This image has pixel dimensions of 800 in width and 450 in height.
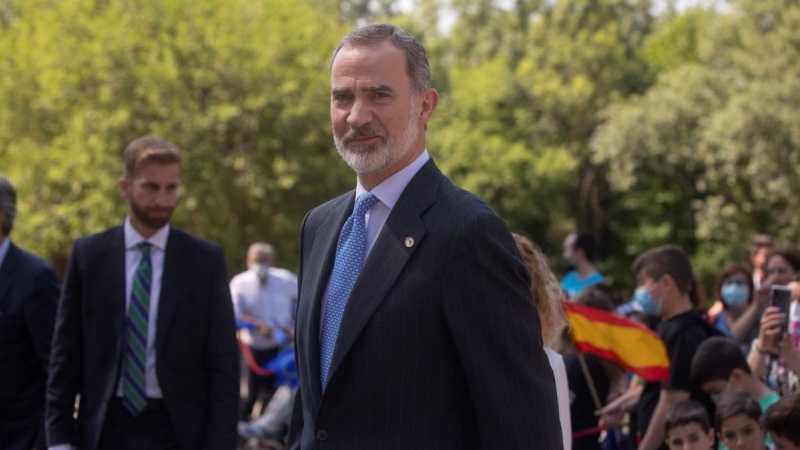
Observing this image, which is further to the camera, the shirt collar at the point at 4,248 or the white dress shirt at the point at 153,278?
the shirt collar at the point at 4,248

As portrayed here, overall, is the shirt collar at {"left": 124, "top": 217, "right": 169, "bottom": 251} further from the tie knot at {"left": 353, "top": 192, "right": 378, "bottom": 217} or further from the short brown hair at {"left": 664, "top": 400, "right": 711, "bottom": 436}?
the short brown hair at {"left": 664, "top": 400, "right": 711, "bottom": 436}

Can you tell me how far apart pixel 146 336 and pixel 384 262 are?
2679mm

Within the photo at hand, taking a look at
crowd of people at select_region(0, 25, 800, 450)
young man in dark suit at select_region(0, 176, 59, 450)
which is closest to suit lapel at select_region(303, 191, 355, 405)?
crowd of people at select_region(0, 25, 800, 450)

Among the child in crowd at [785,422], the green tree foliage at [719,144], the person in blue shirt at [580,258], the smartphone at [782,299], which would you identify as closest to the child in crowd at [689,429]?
the child in crowd at [785,422]

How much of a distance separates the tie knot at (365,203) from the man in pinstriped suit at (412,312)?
32mm

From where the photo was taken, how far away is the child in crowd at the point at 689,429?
6453 mm

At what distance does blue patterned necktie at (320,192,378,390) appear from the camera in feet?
11.6

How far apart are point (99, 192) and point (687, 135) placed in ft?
62.4

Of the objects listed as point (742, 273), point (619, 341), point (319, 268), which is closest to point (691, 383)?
point (619, 341)

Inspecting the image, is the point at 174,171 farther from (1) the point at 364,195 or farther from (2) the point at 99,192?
(2) the point at 99,192

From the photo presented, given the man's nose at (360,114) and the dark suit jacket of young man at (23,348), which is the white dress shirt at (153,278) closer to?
the dark suit jacket of young man at (23,348)

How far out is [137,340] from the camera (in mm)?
5805

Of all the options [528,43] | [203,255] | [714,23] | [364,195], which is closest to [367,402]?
[364,195]

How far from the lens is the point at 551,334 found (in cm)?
527
